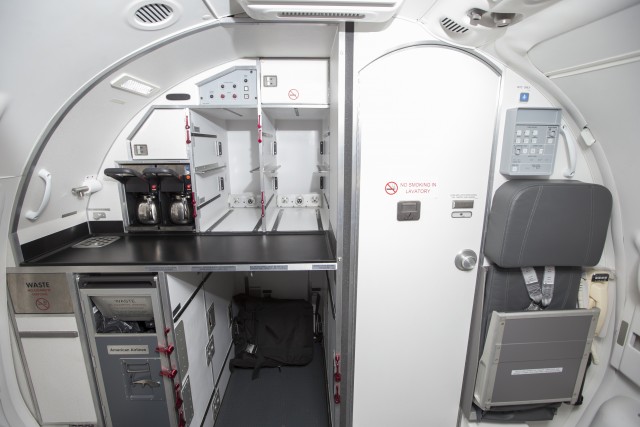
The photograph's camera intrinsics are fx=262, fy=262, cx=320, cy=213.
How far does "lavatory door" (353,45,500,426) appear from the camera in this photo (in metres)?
1.42

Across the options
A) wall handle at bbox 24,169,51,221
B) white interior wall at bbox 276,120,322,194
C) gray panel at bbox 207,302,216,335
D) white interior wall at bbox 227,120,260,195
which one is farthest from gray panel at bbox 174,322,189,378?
white interior wall at bbox 276,120,322,194

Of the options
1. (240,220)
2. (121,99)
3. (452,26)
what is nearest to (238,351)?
(240,220)

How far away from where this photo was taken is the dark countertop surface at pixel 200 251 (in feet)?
5.11

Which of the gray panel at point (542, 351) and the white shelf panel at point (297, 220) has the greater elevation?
the white shelf panel at point (297, 220)

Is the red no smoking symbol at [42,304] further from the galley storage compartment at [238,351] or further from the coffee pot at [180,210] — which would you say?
the coffee pot at [180,210]

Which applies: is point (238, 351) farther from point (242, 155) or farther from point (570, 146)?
point (570, 146)

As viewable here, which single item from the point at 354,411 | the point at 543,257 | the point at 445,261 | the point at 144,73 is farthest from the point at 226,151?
the point at 543,257

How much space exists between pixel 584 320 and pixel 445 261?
0.89 meters

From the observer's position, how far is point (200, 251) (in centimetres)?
173

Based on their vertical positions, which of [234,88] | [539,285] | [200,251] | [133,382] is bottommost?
[133,382]

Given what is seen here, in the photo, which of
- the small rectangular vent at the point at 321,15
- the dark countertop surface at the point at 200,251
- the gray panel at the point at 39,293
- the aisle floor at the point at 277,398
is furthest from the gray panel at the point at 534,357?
the gray panel at the point at 39,293

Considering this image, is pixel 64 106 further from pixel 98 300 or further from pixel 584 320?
pixel 584 320

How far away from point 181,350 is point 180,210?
97cm

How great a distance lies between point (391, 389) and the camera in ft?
5.65
